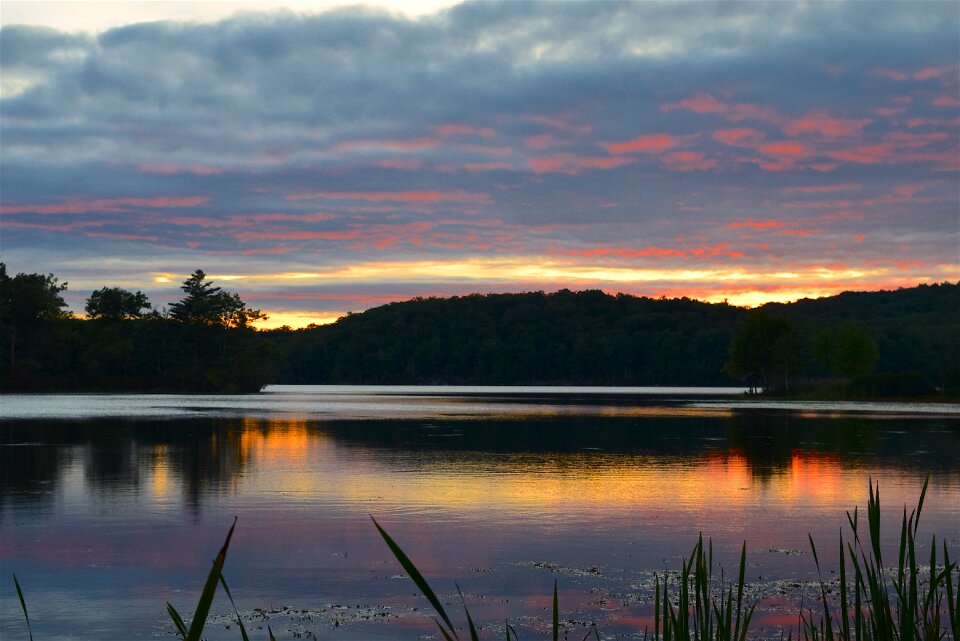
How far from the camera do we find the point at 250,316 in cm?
16475

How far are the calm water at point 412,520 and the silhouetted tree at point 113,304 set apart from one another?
459ft

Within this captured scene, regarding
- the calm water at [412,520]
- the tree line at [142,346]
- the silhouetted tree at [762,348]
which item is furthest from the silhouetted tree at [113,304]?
the calm water at [412,520]

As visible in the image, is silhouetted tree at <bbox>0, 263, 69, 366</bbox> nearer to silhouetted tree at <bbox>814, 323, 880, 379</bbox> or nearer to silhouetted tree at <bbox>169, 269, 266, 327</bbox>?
silhouetted tree at <bbox>169, 269, 266, 327</bbox>

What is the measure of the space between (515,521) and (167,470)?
14.7m

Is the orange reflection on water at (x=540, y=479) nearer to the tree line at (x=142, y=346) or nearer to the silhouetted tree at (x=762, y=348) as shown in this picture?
the silhouetted tree at (x=762, y=348)

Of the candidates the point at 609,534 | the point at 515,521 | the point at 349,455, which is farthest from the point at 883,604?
the point at 349,455

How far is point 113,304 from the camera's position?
18038 cm

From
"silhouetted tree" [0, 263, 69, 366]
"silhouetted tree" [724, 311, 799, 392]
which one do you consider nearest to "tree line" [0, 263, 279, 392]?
"silhouetted tree" [0, 263, 69, 366]

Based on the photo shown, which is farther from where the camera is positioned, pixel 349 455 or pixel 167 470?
pixel 349 455

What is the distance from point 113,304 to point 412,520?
16901 centimetres

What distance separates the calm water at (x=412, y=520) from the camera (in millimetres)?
14750

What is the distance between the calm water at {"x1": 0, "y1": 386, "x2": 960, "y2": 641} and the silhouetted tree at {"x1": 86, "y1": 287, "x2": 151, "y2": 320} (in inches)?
5506

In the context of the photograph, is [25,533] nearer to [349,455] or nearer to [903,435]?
[349,455]

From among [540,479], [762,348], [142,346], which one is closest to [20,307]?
[142,346]
